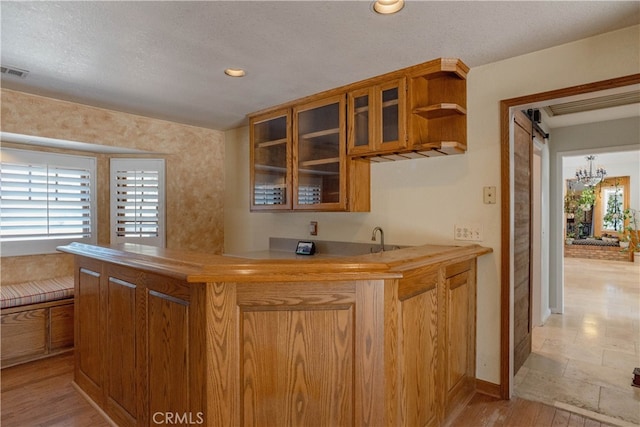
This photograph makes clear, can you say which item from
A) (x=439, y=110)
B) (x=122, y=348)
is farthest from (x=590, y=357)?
(x=122, y=348)

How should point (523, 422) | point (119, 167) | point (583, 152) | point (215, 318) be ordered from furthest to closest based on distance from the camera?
point (583, 152) < point (119, 167) < point (523, 422) < point (215, 318)

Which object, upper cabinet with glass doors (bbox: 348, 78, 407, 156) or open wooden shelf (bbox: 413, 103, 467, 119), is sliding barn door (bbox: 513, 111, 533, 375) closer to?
open wooden shelf (bbox: 413, 103, 467, 119)

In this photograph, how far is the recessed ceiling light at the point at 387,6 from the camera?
1689mm

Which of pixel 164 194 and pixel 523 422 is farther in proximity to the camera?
pixel 164 194

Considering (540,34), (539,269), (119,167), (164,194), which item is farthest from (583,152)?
(119,167)

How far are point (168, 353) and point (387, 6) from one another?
1.98 meters

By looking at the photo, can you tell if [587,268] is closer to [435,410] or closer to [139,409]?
[435,410]

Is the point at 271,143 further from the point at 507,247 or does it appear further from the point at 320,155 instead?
the point at 507,247

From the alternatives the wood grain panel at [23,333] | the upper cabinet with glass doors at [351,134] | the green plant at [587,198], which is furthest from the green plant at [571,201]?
the wood grain panel at [23,333]

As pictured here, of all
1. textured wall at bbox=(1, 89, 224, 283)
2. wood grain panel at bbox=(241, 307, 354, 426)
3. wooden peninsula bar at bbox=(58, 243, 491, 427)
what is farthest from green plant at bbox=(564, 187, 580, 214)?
wood grain panel at bbox=(241, 307, 354, 426)

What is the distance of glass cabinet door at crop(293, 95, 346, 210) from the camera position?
2.92 meters

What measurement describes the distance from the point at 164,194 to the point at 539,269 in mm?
4403

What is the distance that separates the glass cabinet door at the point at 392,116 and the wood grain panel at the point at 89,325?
211cm

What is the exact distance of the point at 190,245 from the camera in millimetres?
4277
